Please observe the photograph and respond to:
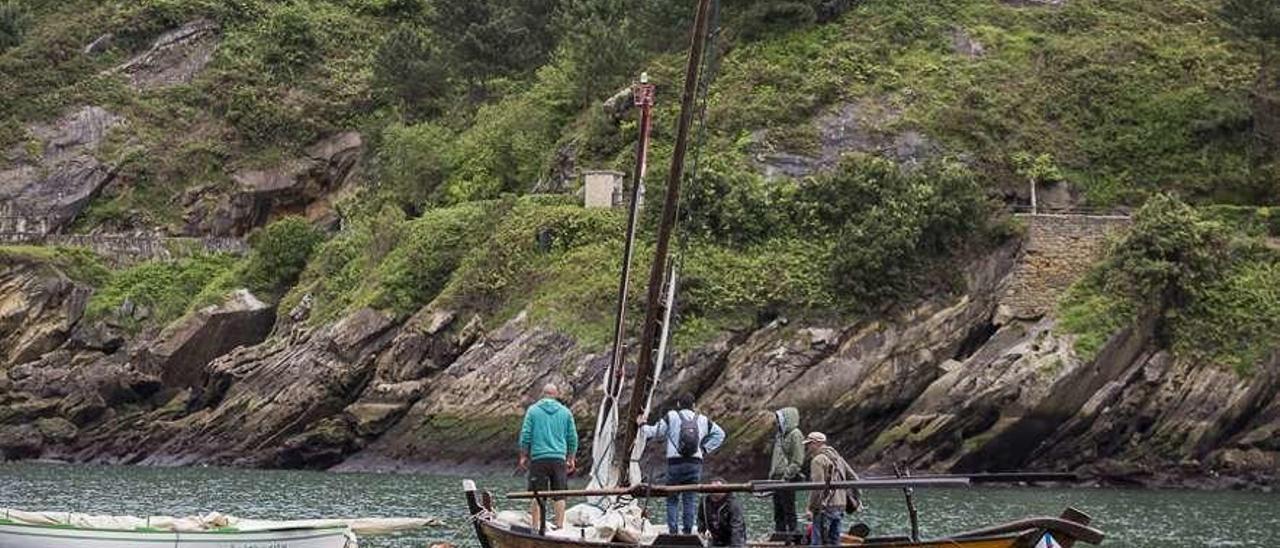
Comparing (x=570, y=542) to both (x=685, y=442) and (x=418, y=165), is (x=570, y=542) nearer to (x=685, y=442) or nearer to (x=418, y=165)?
(x=685, y=442)

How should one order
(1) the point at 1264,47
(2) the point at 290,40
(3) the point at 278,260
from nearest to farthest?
1. (1) the point at 1264,47
2. (3) the point at 278,260
3. (2) the point at 290,40

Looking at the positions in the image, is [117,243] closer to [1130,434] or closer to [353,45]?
[353,45]

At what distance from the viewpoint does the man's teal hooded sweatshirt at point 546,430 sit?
30031mm

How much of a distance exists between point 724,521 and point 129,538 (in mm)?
8527

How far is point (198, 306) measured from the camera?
82.1 metres

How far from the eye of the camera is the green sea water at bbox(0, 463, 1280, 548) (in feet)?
136

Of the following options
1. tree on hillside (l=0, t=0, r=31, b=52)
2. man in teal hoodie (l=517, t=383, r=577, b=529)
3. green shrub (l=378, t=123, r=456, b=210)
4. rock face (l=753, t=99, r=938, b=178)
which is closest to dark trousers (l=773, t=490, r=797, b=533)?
man in teal hoodie (l=517, t=383, r=577, b=529)

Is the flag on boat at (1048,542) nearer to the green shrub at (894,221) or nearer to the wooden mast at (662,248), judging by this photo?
the wooden mast at (662,248)

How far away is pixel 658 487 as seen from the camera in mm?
28062

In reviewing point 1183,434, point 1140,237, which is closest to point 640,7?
point 1140,237

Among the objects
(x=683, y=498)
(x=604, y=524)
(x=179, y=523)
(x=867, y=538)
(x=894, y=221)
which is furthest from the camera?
(x=894, y=221)

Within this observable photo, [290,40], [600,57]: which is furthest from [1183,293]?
[290,40]

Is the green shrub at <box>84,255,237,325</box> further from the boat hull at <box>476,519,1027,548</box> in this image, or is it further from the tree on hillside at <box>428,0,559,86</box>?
the boat hull at <box>476,519,1027,548</box>

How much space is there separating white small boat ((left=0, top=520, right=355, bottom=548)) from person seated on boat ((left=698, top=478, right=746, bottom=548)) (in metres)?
6.08
